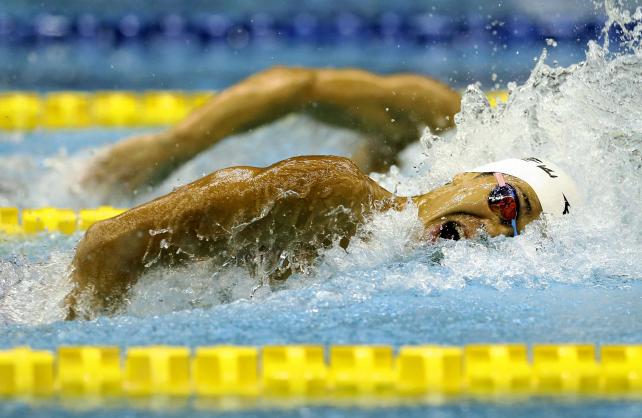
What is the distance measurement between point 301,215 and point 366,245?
0.18 metres

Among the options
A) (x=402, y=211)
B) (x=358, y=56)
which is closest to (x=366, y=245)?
(x=402, y=211)

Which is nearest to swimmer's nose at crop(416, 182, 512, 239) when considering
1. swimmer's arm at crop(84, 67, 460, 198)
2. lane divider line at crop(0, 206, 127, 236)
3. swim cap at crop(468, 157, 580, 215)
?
swim cap at crop(468, 157, 580, 215)

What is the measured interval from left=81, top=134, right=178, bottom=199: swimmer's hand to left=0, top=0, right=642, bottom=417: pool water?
0.25 m

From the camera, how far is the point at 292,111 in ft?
10.8

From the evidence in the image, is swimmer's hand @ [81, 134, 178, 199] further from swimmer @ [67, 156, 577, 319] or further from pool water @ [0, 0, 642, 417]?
swimmer @ [67, 156, 577, 319]

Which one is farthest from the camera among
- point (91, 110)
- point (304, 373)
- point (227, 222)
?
Answer: point (91, 110)

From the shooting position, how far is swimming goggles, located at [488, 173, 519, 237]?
2344 mm

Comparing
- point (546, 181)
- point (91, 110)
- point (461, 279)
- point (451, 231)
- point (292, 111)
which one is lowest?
point (461, 279)

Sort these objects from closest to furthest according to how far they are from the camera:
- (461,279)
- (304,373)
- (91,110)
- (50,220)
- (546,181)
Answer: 1. (304,373)
2. (461,279)
3. (546,181)
4. (50,220)
5. (91,110)

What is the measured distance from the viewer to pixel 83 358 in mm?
1785

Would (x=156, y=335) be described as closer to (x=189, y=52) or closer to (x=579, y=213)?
(x=579, y=213)

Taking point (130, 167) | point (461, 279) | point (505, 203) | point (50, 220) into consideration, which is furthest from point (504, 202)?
point (50, 220)

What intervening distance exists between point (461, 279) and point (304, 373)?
66cm

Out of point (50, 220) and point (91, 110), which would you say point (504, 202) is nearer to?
point (50, 220)
